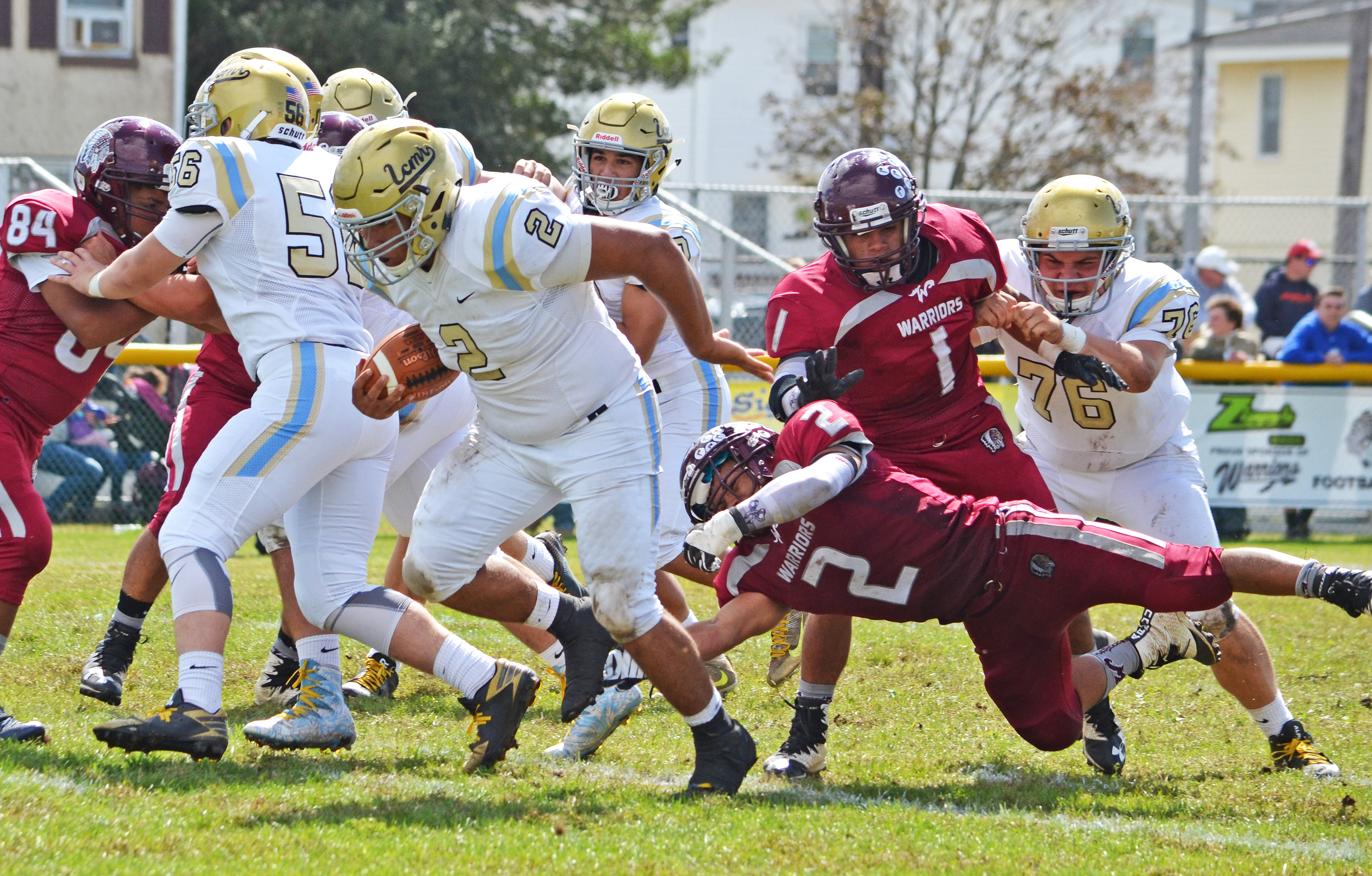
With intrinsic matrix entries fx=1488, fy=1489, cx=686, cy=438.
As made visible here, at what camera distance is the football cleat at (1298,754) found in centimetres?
457

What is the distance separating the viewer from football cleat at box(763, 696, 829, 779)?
4.46 meters

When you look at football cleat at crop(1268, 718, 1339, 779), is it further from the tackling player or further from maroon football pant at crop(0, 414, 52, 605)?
maroon football pant at crop(0, 414, 52, 605)

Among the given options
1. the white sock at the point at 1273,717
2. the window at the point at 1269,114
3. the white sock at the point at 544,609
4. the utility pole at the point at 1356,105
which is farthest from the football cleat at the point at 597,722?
the window at the point at 1269,114

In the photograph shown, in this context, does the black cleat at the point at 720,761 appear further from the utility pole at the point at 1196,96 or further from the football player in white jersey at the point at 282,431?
the utility pole at the point at 1196,96

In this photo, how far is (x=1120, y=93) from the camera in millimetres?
22828

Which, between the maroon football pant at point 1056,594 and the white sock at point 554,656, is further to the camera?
the white sock at point 554,656

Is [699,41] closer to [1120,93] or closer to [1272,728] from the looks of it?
[1120,93]

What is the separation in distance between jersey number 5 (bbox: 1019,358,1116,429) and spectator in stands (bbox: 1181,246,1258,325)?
7654mm

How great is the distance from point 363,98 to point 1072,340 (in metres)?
3.38

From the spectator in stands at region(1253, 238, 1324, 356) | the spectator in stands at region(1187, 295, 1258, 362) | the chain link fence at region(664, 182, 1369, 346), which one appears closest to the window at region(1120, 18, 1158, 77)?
the chain link fence at region(664, 182, 1369, 346)

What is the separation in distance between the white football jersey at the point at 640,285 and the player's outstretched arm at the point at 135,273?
163 cm

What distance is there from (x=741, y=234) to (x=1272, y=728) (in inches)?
357

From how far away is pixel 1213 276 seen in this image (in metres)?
12.4

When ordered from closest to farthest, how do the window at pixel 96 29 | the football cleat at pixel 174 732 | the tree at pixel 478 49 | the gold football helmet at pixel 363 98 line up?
the football cleat at pixel 174 732 < the gold football helmet at pixel 363 98 < the tree at pixel 478 49 < the window at pixel 96 29
